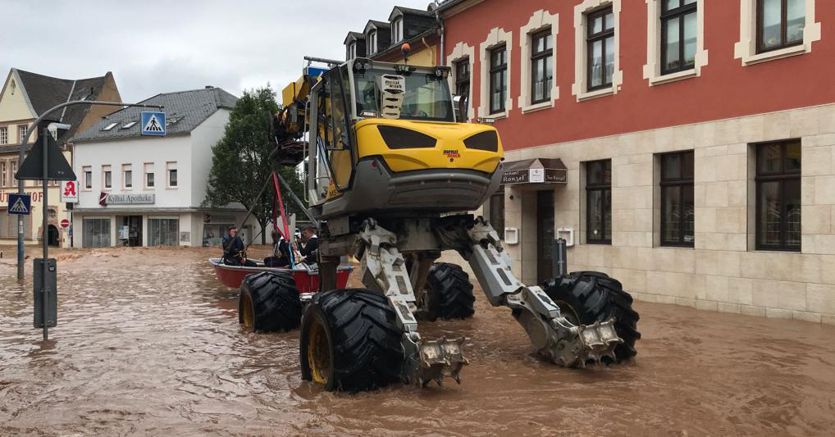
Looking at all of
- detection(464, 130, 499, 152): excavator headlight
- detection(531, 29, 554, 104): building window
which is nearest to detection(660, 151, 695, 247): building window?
detection(531, 29, 554, 104): building window

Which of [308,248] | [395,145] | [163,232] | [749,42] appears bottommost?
[163,232]

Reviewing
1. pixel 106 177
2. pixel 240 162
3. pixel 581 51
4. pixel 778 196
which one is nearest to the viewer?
pixel 778 196

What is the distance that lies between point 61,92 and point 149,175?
16992mm

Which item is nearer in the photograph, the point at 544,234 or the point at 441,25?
the point at 544,234

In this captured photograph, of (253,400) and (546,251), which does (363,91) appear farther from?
(546,251)

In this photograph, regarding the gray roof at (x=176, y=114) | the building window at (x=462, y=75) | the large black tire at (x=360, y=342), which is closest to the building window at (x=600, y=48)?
the building window at (x=462, y=75)

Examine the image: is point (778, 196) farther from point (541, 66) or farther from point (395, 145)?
point (395, 145)

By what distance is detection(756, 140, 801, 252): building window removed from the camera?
1162 cm

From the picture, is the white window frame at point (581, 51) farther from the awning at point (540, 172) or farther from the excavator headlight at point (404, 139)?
the excavator headlight at point (404, 139)

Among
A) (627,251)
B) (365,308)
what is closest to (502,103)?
(627,251)

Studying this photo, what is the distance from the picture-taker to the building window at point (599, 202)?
1542 centimetres

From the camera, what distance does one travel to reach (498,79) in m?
19.4

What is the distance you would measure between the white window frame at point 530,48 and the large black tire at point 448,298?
263 inches

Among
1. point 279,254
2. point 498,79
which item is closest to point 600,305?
point 279,254
